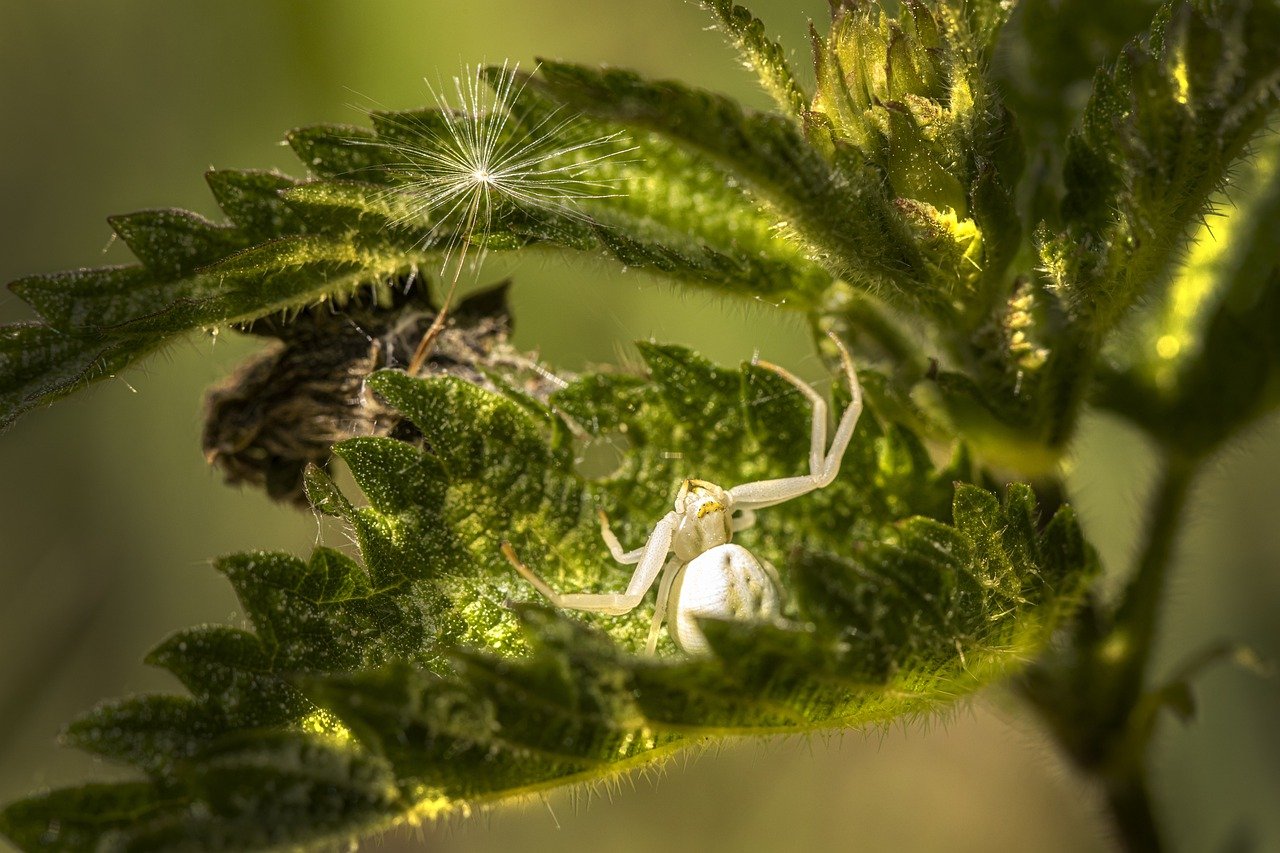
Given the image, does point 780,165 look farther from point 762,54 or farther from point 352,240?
point 352,240

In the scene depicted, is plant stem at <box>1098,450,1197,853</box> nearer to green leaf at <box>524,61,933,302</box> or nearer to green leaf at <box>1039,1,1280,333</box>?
green leaf at <box>1039,1,1280,333</box>

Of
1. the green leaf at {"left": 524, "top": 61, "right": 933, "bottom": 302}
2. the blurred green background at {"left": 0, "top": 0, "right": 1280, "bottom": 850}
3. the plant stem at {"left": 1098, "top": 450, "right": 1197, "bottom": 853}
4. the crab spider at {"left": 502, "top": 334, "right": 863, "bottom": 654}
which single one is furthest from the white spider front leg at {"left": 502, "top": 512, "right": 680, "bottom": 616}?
the blurred green background at {"left": 0, "top": 0, "right": 1280, "bottom": 850}

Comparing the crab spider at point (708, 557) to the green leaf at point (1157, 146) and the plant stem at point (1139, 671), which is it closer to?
the green leaf at point (1157, 146)

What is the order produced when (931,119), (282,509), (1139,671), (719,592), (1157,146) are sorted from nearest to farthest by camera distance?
(1157,146)
(931,119)
(719,592)
(1139,671)
(282,509)

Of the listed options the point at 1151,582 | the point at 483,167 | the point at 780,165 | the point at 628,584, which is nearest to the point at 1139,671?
the point at 1151,582

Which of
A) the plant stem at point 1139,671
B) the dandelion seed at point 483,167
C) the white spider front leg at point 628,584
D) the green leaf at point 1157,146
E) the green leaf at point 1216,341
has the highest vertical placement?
the dandelion seed at point 483,167

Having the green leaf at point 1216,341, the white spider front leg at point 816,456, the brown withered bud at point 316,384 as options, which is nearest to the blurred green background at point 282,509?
the green leaf at point 1216,341
